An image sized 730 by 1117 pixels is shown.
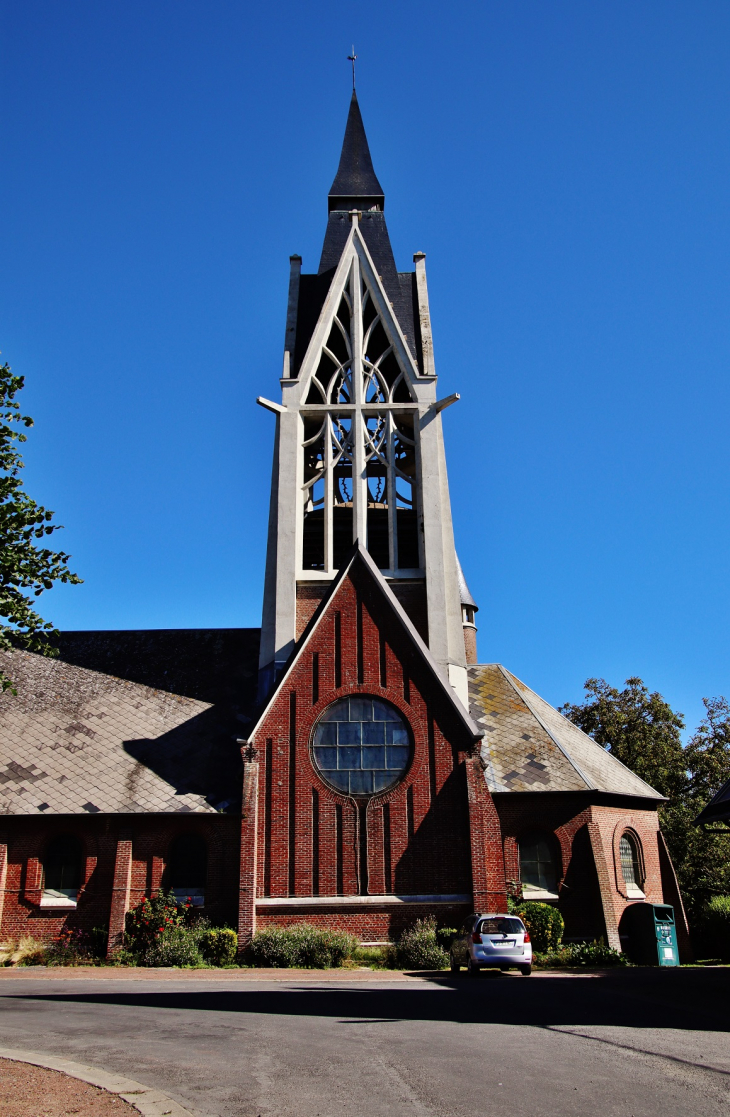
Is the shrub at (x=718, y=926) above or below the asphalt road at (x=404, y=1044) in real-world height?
above

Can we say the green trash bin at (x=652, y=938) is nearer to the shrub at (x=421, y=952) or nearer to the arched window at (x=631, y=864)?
the arched window at (x=631, y=864)

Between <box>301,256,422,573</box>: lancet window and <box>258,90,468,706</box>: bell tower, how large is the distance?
1.9 inches

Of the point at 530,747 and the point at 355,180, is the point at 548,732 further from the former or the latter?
the point at 355,180

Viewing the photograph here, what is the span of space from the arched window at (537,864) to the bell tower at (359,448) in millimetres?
5332

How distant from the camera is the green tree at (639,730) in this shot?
46938 mm

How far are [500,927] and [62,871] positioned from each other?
13668mm

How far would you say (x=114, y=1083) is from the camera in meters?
8.30

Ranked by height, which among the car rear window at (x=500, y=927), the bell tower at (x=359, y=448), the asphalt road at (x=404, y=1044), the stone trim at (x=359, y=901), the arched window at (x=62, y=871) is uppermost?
the bell tower at (x=359, y=448)

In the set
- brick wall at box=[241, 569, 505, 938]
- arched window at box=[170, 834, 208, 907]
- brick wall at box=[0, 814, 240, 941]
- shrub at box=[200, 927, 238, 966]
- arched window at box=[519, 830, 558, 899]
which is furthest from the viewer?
arched window at box=[519, 830, 558, 899]

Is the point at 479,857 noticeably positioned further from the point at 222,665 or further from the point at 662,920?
the point at 222,665

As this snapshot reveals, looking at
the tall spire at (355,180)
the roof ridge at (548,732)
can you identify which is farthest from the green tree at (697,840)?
the tall spire at (355,180)

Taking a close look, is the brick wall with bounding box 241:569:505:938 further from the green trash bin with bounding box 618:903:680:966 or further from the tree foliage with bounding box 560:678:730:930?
the tree foliage with bounding box 560:678:730:930

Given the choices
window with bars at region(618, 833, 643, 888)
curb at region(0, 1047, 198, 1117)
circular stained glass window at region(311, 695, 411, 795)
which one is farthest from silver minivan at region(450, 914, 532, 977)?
curb at region(0, 1047, 198, 1117)

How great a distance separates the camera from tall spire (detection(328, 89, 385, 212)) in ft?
129
